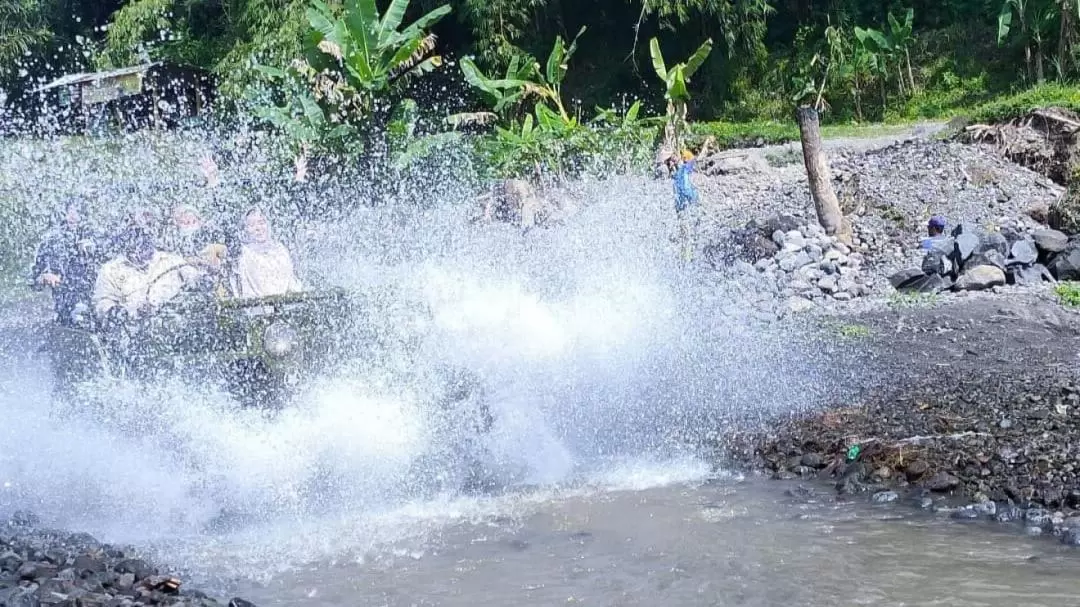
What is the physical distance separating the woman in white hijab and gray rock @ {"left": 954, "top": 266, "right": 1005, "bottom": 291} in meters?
7.58

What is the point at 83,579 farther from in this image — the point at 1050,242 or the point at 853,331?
the point at 1050,242

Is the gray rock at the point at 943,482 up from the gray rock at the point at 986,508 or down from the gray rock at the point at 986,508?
up

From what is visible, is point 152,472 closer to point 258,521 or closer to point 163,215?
point 258,521

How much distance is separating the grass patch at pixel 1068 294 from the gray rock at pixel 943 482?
5.47 metres

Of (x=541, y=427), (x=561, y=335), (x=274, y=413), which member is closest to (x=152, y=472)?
(x=274, y=413)

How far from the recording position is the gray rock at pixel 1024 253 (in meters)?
13.6

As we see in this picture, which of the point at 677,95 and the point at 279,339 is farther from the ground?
the point at 677,95

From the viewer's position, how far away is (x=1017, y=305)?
40.7 feet

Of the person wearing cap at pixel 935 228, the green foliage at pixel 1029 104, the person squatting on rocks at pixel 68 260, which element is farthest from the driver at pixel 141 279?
the green foliage at pixel 1029 104

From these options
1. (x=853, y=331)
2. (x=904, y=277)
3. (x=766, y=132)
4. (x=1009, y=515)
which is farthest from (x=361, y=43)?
(x=1009, y=515)

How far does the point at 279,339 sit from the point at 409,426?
1.11 metres

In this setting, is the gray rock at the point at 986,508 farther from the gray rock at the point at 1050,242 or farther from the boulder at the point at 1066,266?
the gray rock at the point at 1050,242

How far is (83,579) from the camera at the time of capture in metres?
Answer: 5.95

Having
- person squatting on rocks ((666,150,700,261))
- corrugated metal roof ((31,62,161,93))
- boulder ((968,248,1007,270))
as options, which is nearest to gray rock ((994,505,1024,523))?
boulder ((968,248,1007,270))
